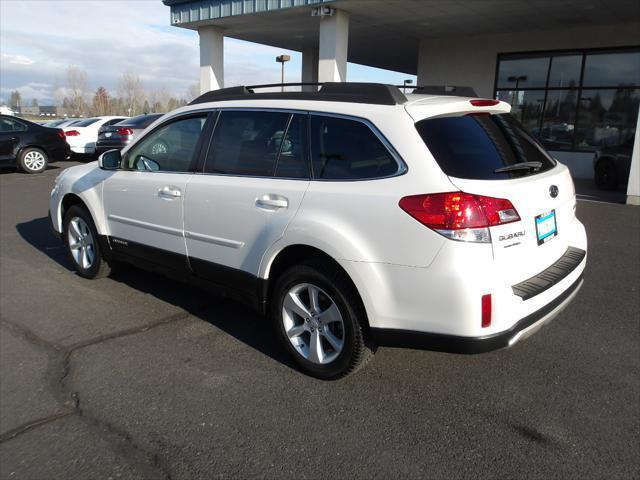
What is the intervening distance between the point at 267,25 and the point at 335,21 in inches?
122

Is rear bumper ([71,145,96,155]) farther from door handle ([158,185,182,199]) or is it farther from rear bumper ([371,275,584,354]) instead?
rear bumper ([371,275,584,354])

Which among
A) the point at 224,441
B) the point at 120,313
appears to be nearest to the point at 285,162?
the point at 224,441

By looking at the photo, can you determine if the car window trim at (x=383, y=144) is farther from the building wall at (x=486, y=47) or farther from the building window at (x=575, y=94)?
the building wall at (x=486, y=47)

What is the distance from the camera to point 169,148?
4.35m

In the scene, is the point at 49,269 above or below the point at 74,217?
below

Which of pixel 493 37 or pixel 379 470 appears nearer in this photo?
pixel 379 470

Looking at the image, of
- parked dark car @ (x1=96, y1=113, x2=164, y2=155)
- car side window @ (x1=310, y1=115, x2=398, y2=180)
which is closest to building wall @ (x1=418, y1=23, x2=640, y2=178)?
parked dark car @ (x1=96, y1=113, x2=164, y2=155)

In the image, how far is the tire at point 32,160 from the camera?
45.8ft

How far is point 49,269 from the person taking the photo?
571 cm

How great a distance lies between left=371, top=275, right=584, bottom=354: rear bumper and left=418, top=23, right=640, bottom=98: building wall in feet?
43.7

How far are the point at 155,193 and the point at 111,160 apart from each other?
2.59ft

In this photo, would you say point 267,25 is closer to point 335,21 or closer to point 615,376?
point 335,21

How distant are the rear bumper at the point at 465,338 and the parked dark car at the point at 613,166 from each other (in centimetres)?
1018

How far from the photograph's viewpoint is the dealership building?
475 inches
